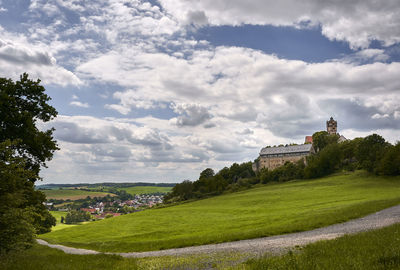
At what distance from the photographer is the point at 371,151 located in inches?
3812

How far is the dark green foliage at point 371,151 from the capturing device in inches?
3671

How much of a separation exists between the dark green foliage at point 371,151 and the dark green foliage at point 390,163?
4.12m

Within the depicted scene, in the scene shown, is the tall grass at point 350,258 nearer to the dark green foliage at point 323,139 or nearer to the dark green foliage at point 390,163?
the dark green foliage at point 390,163

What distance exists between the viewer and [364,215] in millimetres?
32344

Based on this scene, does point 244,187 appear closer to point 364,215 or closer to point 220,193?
point 220,193

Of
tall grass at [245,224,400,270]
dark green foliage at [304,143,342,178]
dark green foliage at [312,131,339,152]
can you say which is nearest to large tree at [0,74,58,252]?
tall grass at [245,224,400,270]

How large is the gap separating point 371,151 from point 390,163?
40.5 feet

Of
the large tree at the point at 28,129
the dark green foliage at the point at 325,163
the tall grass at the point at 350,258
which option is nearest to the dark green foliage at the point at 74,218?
the dark green foliage at the point at 325,163

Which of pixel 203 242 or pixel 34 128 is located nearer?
pixel 203 242

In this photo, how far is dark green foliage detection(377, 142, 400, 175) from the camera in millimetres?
83688

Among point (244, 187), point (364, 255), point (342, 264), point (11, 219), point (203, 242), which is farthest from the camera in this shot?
point (244, 187)

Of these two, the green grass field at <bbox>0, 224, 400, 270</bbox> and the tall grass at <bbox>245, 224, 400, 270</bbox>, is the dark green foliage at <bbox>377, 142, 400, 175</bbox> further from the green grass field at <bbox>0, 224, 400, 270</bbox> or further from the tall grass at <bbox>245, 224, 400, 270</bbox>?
the tall grass at <bbox>245, 224, 400, 270</bbox>

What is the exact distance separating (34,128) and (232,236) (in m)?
23.9

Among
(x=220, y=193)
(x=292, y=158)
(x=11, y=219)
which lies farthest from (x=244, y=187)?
(x=11, y=219)
